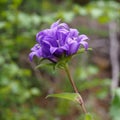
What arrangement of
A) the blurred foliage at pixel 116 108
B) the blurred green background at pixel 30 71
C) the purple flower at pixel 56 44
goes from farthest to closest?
the blurred green background at pixel 30 71 → the blurred foliage at pixel 116 108 → the purple flower at pixel 56 44

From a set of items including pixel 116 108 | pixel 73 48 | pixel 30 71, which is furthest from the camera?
pixel 30 71

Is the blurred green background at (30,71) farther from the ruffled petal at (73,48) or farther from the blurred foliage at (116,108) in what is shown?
the ruffled petal at (73,48)

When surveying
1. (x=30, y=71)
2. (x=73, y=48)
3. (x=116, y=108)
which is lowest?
(x=30, y=71)

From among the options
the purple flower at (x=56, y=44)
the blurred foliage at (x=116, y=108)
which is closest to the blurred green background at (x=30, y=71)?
the blurred foliage at (x=116, y=108)

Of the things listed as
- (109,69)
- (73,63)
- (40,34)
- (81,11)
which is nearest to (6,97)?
(81,11)

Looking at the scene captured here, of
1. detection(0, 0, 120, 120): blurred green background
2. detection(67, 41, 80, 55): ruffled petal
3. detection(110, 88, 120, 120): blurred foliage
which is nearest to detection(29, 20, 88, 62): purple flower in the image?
detection(67, 41, 80, 55): ruffled petal

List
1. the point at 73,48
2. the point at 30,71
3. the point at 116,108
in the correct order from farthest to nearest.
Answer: the point at 30,71, the point at 116,108, the point at 73,48

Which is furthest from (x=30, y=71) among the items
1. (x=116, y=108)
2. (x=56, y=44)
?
(x=56, y=44)

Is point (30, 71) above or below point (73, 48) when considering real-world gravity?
below

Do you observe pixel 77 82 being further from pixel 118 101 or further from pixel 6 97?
pixel 118 101

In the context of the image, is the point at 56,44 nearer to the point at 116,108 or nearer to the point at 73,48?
the point at 73,48

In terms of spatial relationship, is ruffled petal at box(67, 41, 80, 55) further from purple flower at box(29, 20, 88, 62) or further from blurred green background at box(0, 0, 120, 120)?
blurred green background at box(0, 0, 120, 120)
